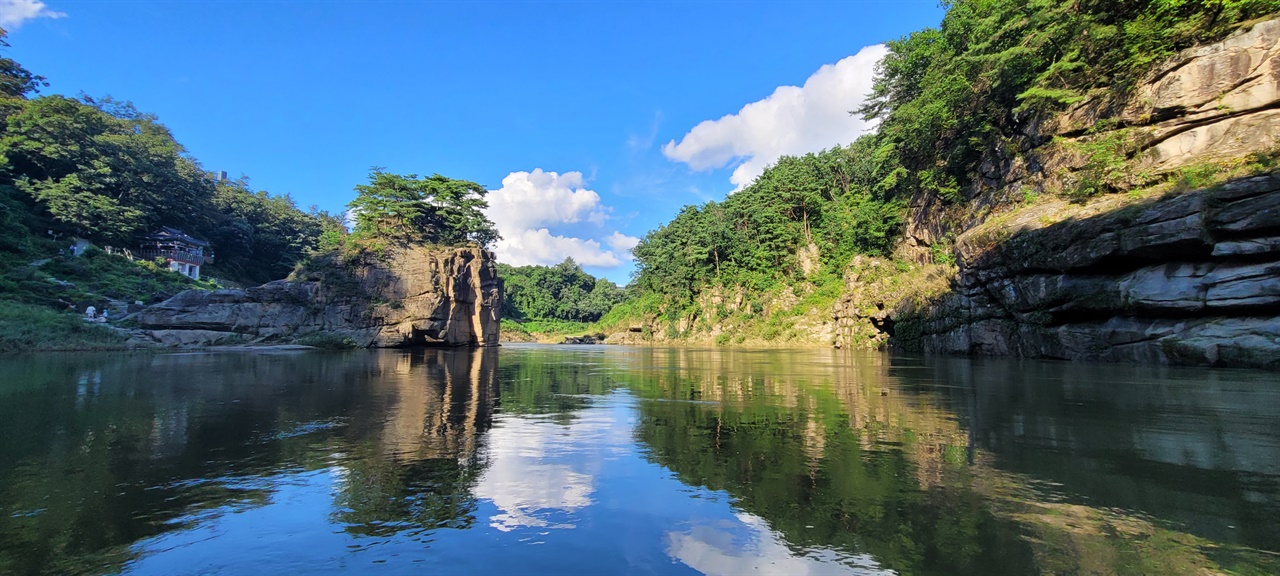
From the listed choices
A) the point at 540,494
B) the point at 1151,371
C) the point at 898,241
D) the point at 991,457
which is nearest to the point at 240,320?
the point at 540,494

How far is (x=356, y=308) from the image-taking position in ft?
133

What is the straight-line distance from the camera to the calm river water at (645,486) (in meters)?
3.41

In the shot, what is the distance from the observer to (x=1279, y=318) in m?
14.8

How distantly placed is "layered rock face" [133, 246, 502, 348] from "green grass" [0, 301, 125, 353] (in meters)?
3.42

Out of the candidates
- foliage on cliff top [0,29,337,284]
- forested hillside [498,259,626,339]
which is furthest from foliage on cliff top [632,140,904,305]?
foliage on cliff top [0,29,337,284]

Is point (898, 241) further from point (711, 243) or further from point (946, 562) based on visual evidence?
point (946, 562)

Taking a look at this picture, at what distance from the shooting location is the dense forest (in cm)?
2198

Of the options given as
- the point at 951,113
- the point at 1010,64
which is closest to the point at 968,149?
the point at 951,113

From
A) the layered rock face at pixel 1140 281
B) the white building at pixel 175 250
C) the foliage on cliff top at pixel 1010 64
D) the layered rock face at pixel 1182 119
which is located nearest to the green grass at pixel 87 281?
the white building at pixel 175 250

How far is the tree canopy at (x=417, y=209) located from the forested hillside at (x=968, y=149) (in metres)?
31.0

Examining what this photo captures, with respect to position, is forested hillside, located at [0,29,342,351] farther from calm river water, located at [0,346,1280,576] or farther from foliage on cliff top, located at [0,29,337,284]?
calm river water, located at [0,346,1280,576]

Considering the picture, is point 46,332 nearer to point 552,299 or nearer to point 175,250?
point 175,250

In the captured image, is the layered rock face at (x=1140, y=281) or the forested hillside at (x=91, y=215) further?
the forested hillside at (x=91, y=215)

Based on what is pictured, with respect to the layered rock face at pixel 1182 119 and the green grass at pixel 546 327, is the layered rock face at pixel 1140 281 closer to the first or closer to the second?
the layered rock face at pixel 1182 119
